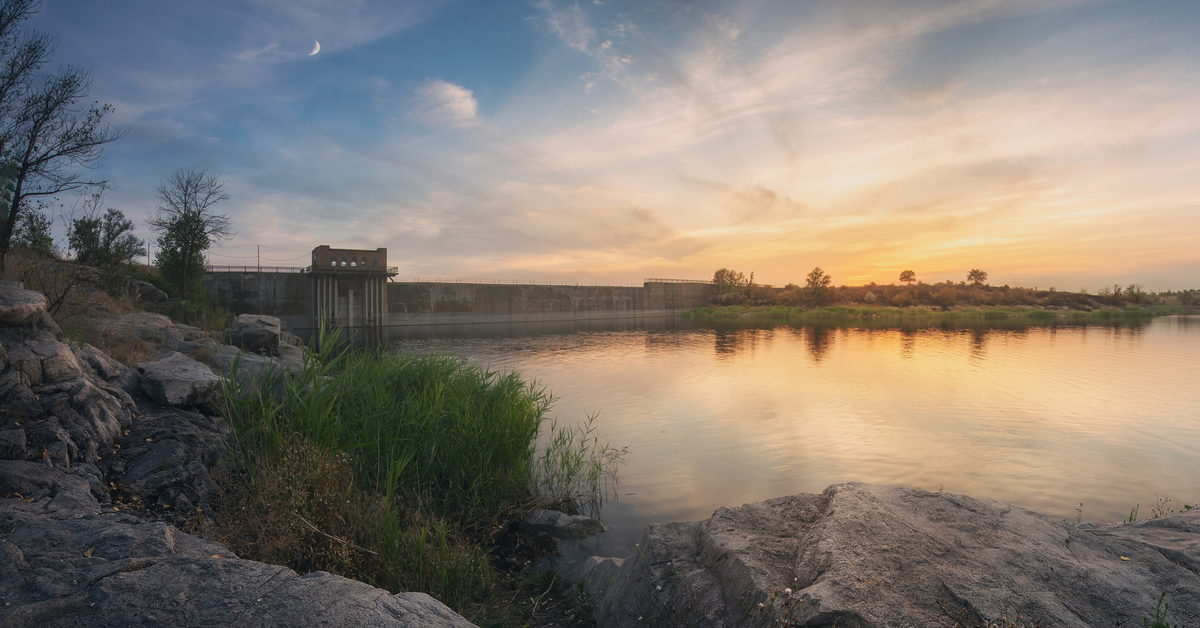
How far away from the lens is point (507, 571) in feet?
18.6

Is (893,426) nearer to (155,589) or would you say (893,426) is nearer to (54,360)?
(155,589)

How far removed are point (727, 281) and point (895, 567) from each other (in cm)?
10238

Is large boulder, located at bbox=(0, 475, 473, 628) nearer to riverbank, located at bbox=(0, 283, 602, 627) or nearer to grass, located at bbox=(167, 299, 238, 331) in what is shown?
riverbank, located at bbox=(0, 283, 602, 627)

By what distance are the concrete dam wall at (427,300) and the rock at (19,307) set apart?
113 ft

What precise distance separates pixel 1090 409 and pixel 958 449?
665 centimetres

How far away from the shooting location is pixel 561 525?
6.61 metres

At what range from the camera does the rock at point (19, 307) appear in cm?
644

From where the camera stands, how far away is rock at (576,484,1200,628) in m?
2.89

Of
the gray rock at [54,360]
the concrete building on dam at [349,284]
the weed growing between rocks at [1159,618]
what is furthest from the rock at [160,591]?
the concrete building on dam at [349,284]

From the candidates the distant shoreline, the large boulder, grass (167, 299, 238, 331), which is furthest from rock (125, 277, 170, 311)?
the distant shoreline

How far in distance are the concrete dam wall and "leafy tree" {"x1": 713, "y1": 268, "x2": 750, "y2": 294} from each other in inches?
276

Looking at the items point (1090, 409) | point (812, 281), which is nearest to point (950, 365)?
point (1090, 409)

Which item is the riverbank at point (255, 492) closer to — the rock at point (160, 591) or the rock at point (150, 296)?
the rock at point (160, 591)

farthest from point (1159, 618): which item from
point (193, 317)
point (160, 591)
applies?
point (193, 317)
